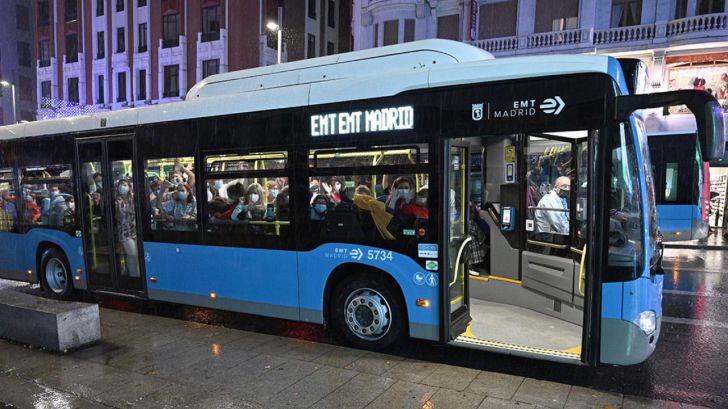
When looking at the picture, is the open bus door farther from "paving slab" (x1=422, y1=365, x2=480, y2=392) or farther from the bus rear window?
the bus rear window

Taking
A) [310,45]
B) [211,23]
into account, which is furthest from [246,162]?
[310,45]


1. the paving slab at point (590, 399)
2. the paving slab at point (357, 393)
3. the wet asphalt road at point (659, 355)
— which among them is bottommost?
the wet asphalt road at point (659, 355)

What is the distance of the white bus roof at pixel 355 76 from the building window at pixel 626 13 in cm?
1964

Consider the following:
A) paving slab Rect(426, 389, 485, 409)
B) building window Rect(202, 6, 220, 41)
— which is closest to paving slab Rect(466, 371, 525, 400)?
paving slab Rect(426, 389, 485, 409)

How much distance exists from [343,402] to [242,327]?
3.01 metres

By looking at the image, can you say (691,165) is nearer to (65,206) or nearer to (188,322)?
(188,322)

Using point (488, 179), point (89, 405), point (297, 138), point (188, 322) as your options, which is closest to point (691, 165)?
point (488, 179)

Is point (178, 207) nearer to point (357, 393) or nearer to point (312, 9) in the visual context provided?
point (357, 393)

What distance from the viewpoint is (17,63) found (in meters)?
49.6

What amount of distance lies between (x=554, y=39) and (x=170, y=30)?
28.0m

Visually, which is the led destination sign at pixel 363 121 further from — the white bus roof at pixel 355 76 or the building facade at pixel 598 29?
the building facade at pixel 598 29

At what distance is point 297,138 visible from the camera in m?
5.79

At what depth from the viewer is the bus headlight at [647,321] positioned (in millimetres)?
4324

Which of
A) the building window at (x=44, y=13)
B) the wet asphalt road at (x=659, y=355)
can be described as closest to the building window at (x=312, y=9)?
the building window at (x=44, y=13)
